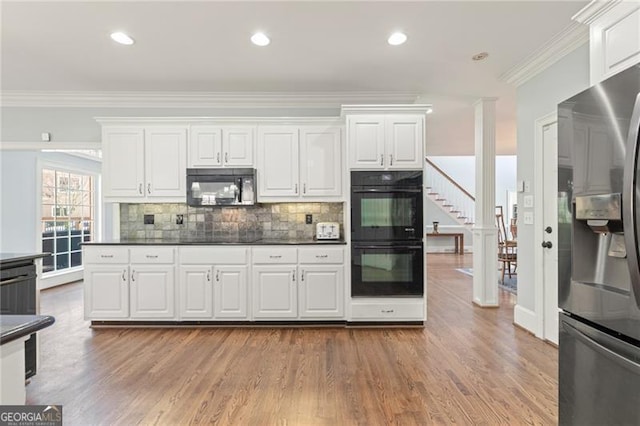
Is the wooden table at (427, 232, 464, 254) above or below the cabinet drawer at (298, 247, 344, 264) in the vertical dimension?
below

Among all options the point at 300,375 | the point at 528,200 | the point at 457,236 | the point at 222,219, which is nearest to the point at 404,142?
the point at 528,200

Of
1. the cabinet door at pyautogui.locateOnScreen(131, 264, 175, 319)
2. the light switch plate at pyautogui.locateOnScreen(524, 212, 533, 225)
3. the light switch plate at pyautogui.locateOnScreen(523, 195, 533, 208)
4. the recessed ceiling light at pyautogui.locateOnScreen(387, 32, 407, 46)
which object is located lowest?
the cabinet door at pyautogui.locateOnScreen(131, 264, 175, 319)

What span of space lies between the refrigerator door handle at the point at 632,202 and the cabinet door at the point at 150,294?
3640 millimetres

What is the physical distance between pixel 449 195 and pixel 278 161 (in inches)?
316

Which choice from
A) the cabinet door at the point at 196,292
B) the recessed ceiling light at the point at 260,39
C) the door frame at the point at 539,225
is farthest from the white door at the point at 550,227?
the cabinet door at the point at 196,292

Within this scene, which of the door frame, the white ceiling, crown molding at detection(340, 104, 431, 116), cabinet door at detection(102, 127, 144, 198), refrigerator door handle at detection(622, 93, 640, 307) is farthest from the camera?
cabinet door at detection(102, 127, 144, 198)

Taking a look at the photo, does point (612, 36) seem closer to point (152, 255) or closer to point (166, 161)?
point (166, 161)

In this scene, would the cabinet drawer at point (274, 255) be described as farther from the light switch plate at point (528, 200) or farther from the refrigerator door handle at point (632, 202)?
the refrigerator door handle at point (632, 202)

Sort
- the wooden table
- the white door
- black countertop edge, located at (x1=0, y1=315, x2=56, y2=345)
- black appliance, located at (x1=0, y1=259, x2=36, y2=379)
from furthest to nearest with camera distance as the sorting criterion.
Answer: the wooden table < the white door < black appliance, located at (x1=0, y1=259, x2=36, y2=379) < black countertop edge, located at (x1=0, y1=315, x2=56, y2=345)

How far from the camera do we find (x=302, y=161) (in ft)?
Result: 12.5

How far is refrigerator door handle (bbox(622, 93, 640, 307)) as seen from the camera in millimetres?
1049

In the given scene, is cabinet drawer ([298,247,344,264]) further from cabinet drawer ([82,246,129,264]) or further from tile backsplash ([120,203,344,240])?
cabinet drawer ([82,246,129,264])

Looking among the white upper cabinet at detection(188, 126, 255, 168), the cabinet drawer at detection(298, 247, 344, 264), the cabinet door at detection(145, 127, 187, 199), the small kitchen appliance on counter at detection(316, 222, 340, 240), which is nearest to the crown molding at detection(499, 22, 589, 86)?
the small kitchen appliance on counter at detection(316, 222, 340, 240)

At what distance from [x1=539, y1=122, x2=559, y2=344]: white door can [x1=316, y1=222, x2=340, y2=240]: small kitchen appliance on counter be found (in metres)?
2.06
